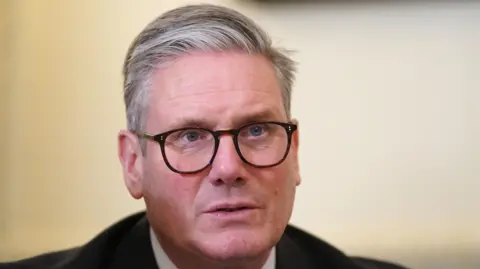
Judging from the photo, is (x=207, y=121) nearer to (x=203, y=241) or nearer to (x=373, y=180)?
(x=203, y=241)

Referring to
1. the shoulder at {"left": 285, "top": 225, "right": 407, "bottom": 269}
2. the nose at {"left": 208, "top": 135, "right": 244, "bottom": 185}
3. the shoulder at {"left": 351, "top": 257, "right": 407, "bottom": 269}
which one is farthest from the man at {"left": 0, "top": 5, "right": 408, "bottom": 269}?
the shoulder at {"left": 351, "top": 257, "right": 407, "bottom": 269}

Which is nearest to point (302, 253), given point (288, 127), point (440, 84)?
point (288, 127)

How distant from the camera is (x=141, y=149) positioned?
1.15m

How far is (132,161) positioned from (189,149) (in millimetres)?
153

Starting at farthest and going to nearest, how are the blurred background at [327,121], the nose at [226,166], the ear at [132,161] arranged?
the blurred background at [327,121] → the ear at [132,161] → the nose at [226,166]

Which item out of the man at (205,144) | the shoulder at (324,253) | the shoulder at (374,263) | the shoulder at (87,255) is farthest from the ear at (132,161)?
the shoulder at (374,263)

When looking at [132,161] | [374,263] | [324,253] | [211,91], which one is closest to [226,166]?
[211,91]

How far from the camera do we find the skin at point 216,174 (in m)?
1.05

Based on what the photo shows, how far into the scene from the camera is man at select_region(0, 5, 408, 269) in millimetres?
1052

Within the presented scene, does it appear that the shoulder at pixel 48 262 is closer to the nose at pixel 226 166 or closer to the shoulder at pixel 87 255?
the shoulder at pixel 87 255

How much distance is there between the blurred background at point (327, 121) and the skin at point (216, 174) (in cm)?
46

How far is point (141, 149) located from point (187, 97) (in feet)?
0.44

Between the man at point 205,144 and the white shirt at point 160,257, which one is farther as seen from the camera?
the white shirt at point 160,257

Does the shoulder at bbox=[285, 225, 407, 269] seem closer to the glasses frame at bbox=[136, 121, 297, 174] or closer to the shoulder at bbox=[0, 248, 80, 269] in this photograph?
the glasses frame at bbox=[136, 121, 297, 174]
